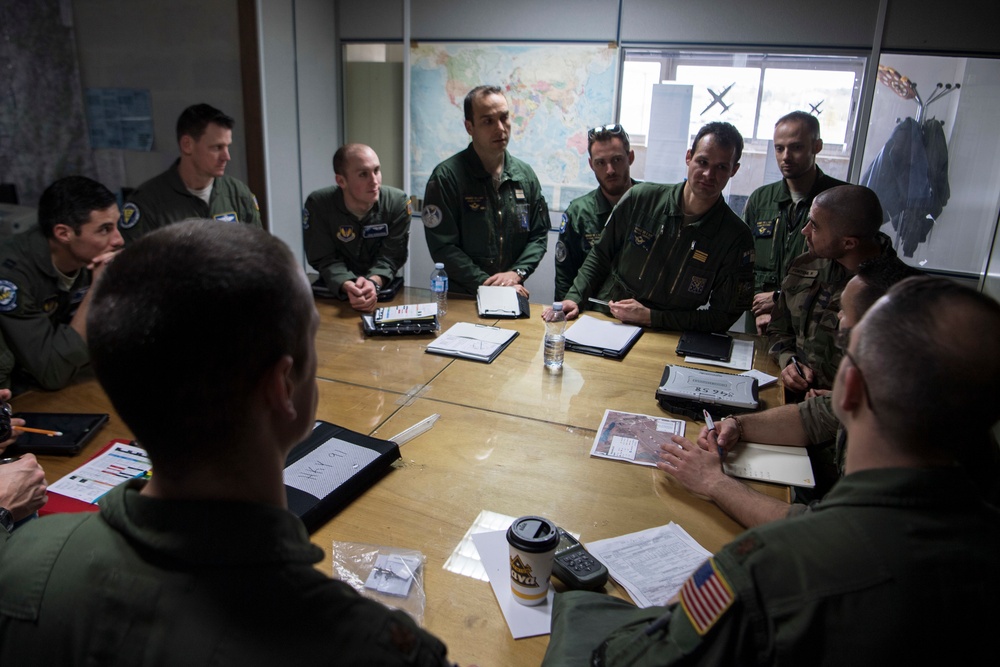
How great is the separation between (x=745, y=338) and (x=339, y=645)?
260 cm

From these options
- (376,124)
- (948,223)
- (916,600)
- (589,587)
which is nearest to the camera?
(916,600)

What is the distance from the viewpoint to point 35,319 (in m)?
2.12

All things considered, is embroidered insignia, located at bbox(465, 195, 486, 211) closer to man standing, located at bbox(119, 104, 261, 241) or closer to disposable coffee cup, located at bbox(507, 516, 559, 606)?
man standing, located at bbox(119, 104, 261, 241)

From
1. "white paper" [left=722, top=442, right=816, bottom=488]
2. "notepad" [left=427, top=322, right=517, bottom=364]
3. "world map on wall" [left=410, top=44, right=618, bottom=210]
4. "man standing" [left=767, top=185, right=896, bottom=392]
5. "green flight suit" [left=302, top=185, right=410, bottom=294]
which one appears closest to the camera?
"white paper" [left=722, top=442, right=816, bottom=488]

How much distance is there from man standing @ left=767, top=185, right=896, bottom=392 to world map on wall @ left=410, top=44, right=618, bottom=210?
2.31 m

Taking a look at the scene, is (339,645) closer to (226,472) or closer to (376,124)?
(226,472)

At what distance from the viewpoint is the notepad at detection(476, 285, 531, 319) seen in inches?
121

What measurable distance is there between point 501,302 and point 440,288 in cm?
30

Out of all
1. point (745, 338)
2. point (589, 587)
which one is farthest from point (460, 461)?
point (745, 338)

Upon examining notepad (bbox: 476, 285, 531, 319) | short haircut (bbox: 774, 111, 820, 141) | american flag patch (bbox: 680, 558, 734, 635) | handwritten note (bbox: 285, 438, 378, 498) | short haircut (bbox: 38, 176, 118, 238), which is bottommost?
handwritten note (bbox: 285, 438, 378, 498)

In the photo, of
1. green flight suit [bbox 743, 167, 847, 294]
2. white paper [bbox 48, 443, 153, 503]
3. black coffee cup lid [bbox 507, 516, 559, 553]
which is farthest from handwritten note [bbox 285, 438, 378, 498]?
green flight suit [bbox 743, 167, 847, 294]

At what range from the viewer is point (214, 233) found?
71 centimetres

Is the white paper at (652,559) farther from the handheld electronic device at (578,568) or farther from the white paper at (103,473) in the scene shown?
the white paper at (103,473)

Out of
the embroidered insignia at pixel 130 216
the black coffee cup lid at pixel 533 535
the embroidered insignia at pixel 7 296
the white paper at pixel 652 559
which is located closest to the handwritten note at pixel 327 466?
the black coffee cup lid at pixel 533 535
